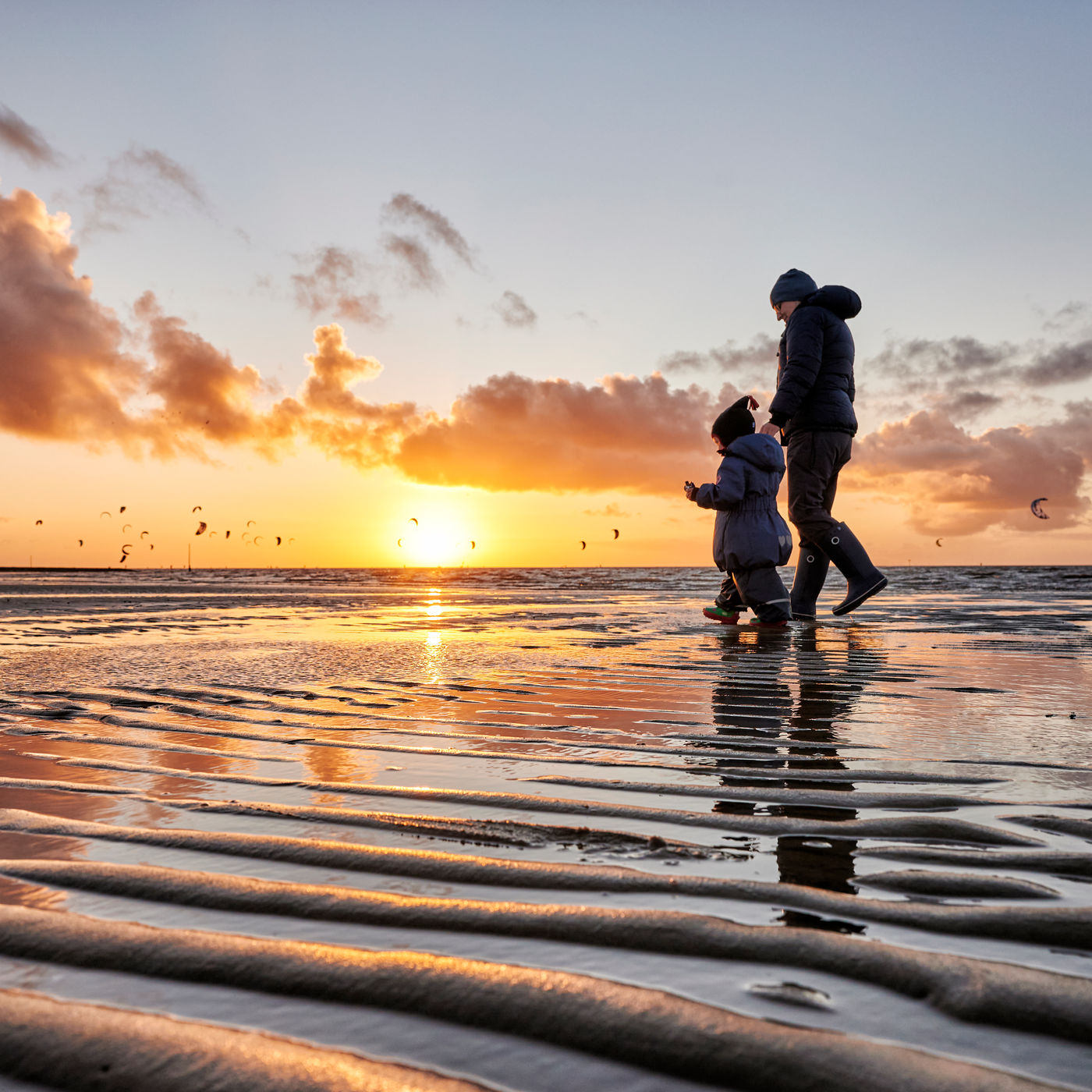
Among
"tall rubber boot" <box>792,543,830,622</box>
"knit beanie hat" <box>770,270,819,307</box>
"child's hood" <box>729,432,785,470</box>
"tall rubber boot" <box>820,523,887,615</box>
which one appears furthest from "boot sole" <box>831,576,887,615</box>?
"knit beanie hat" <box>770,270,819,307</box>

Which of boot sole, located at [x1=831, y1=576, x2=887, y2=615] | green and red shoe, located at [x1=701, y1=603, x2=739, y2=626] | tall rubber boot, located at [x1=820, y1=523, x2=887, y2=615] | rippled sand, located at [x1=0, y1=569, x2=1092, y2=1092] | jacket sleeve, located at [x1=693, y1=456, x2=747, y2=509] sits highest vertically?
jacket sleeve, located at [x1=693, y1=456, x2=747, y2=509]

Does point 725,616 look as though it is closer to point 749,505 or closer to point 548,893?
point 749,505

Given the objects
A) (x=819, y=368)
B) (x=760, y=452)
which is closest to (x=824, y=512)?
(x=760, y=452)

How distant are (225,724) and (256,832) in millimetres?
1352

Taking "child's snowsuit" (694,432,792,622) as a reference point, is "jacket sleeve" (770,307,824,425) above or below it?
above

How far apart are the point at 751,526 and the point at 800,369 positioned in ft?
4.38

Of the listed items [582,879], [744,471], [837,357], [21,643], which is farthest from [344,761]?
[837,357]

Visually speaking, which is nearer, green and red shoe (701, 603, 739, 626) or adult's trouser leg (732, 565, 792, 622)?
adult's trouser leg (732, 565, 792, 622)

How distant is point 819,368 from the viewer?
23.3 feet

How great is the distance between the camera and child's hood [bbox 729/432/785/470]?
7312 mm

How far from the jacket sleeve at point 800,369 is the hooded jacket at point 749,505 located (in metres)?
0.40

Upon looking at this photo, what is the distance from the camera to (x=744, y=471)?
23.9 ft

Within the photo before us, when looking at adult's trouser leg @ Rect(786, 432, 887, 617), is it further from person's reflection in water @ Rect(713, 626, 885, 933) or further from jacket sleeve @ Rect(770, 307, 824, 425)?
person's reflection in water @ Rect(713, 626, 885, 933)

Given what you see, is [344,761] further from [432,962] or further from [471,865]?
[432,962]
